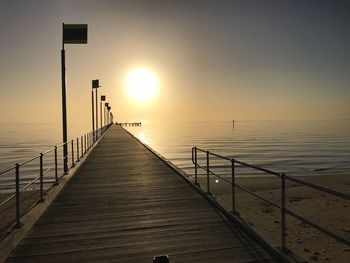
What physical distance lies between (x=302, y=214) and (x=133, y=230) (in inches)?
360

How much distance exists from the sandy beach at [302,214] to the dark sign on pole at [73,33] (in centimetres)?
824

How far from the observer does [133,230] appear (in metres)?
5.88

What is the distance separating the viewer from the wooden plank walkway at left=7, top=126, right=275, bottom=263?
4.81m

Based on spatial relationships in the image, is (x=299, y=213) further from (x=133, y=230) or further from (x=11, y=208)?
(x=11, y=208)

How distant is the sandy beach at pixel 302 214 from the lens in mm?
8742

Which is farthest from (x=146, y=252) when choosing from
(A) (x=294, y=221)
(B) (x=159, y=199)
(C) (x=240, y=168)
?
(C) (x=240, y=168)

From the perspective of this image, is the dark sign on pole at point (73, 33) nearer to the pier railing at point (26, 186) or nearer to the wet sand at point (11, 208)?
the pier railing at point (26, 186)

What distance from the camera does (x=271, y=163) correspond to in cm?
3050

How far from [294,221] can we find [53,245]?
29.3 ft

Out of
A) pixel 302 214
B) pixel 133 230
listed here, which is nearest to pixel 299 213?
pixel 302 214

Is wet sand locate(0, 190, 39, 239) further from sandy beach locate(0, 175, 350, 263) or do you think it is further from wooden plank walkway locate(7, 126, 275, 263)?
wooden plank walkway locate(7, 126, 275, 263)

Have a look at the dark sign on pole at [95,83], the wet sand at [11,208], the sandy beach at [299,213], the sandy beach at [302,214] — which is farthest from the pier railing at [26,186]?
the dark sign on pole at [95,83]

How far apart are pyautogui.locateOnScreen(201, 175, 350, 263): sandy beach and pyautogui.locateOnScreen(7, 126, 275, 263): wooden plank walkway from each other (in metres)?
0.60

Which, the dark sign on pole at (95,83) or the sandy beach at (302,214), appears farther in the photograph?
the dark sign on pole at (95,83)
